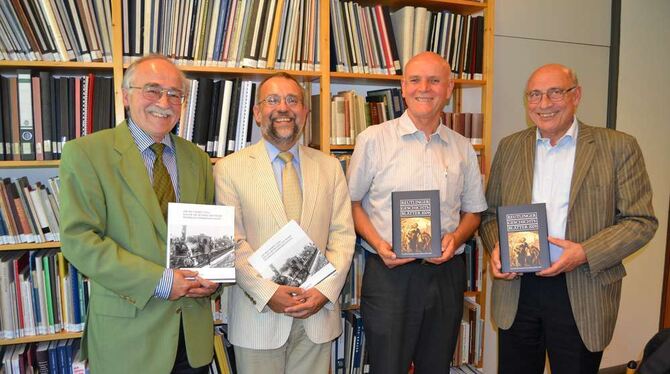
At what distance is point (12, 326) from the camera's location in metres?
2.34

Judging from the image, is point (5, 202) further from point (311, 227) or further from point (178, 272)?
point (311, 227)

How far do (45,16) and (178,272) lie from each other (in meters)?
1.56

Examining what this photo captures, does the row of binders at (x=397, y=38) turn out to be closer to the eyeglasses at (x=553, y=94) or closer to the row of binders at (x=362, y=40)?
the row of binders at (x=362, y=40)

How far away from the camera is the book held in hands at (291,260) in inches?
76.3

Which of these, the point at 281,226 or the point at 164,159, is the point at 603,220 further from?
the point at 164,159

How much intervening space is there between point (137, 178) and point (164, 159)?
0.60 feet

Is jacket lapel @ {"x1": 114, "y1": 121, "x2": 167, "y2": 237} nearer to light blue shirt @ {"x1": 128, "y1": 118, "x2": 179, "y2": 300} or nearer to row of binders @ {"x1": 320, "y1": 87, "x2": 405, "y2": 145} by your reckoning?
light blue shirt @ {"x1": 128, "y1": 118, "x2": 179, "y2": 300}

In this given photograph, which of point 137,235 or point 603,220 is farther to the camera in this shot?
point 603,220

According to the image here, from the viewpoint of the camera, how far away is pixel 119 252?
167 centimetres

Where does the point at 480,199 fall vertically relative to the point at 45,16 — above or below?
below

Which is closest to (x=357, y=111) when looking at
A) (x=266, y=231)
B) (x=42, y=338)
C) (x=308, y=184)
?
(x=308, y=184)

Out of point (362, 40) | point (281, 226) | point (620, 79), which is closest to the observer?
point (281, 226)

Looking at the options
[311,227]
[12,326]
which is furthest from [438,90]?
[12,326]

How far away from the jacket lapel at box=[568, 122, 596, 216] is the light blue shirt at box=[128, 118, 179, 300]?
176 centimetres
